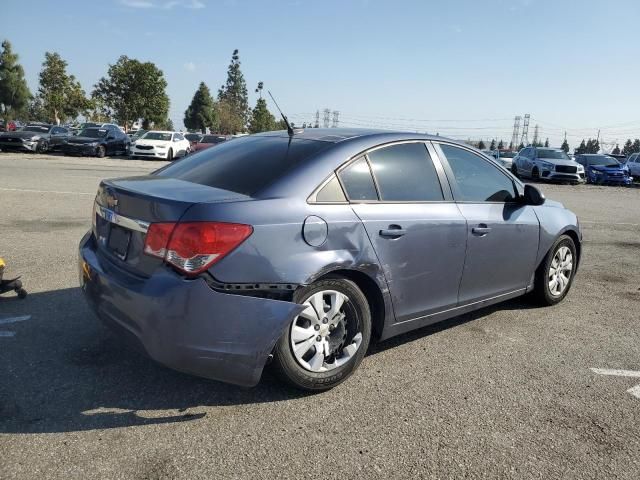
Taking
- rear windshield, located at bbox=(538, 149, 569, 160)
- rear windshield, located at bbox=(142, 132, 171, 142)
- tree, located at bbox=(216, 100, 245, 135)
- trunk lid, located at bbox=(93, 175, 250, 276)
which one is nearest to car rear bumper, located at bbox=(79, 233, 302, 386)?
trunk lid, located at bbox=(93, 175, 250, 276)

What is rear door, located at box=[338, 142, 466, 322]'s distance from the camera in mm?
3387

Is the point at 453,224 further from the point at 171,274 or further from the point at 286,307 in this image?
the point at 171,274

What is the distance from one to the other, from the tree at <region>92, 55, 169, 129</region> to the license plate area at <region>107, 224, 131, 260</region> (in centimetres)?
5367

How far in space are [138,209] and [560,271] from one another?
4.00 meters

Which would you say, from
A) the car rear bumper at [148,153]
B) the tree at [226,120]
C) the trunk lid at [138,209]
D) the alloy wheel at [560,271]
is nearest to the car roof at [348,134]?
the trunk lid at [138,209]

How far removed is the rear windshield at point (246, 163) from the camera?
3.20 metres

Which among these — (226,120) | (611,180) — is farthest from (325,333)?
(226,120)

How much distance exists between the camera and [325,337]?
3225mm

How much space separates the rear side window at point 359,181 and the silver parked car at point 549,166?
74.6ft

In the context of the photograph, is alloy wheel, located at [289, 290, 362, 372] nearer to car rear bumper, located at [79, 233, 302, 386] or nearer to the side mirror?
car rear bumper, located at [79, 233, 302, 386]

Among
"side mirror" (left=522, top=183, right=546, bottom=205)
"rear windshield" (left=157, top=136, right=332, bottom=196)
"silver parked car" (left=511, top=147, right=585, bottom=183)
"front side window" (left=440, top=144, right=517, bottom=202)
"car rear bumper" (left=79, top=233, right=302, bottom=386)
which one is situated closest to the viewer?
"car rear bumper" (left=79, top=233, right=302, bottom=386)

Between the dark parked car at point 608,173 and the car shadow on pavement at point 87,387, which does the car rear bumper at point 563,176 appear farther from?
the car shadow on pavement at point 87,387

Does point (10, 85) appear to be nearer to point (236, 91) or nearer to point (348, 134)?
point (236, 91)

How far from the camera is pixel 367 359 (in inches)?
148
